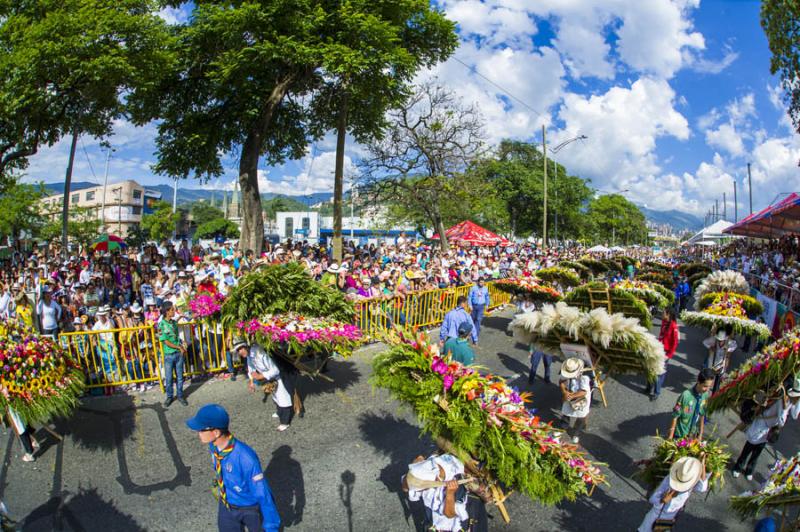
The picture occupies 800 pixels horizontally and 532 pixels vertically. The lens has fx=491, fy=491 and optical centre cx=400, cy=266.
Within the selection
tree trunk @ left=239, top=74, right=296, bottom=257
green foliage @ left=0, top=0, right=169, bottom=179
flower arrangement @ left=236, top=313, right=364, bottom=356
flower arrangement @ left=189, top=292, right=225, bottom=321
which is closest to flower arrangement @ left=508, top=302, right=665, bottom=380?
flower arrangement @ left=236, top=313, right=364, bottom=356

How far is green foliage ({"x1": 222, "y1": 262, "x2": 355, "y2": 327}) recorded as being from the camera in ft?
24.9

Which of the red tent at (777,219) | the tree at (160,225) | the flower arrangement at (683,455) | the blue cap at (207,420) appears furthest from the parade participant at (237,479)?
the tree at (160,225)

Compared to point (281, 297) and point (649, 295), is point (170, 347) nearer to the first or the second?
point (281, 297)

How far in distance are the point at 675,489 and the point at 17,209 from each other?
2087 inches

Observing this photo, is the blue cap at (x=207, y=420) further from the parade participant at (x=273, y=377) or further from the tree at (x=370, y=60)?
the tree at (x=370, y=60)

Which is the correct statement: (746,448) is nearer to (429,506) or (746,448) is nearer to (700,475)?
(700,475)

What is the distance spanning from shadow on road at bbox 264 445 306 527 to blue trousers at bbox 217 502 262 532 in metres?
1.38

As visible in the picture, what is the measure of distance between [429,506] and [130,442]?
196 inches

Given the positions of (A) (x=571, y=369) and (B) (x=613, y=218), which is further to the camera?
(B) (x=613, y=218)

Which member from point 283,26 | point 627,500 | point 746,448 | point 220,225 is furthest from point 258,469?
point 220,225

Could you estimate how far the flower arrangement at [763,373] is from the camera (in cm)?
590

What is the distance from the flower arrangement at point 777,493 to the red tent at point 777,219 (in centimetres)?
1882

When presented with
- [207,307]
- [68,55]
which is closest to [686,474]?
[207,307]

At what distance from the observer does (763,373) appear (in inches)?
240
